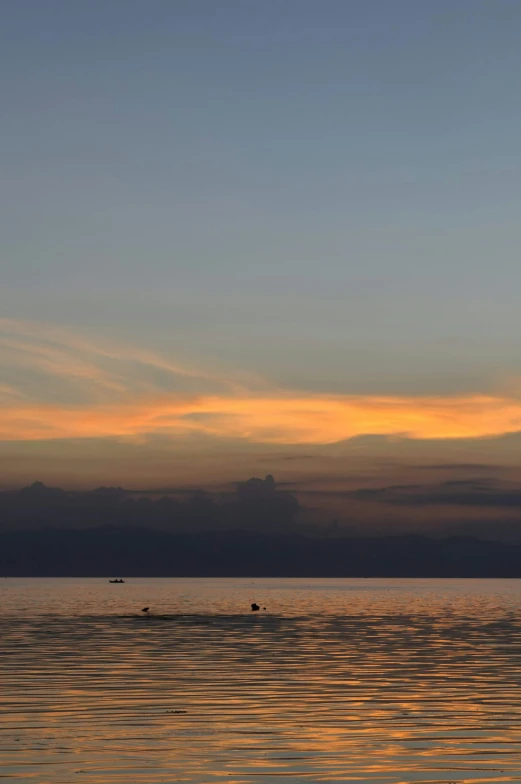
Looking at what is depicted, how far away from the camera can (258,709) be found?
46875mm

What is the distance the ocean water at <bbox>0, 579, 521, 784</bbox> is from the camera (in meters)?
33.7

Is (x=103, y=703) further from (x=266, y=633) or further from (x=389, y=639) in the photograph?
(x=266, y=633)

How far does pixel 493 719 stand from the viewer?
44.2m

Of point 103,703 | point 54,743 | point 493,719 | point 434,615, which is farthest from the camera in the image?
point 434,615

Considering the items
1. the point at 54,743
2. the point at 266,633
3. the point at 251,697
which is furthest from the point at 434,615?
the point at 54,743

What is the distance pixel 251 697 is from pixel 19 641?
41.2 m

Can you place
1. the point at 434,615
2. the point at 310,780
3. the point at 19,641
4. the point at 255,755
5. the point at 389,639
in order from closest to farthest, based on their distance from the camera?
the point at 310,780 → the point at 255,755 → the point at 19,641 → the point at 389,639 → the point at 434,615

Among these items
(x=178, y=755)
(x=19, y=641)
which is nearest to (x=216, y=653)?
(x=19, y=641)

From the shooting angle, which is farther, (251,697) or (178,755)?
(251,697)

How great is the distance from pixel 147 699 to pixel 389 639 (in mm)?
47894

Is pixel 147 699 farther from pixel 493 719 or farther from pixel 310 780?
pixel 310 780

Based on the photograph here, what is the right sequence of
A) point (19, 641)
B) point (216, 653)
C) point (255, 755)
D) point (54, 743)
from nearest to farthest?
point (255, 755)
point (54, 743)
point (216, 653)
point (19, 641)

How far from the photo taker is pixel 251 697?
168 ft

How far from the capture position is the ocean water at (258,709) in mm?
33688
